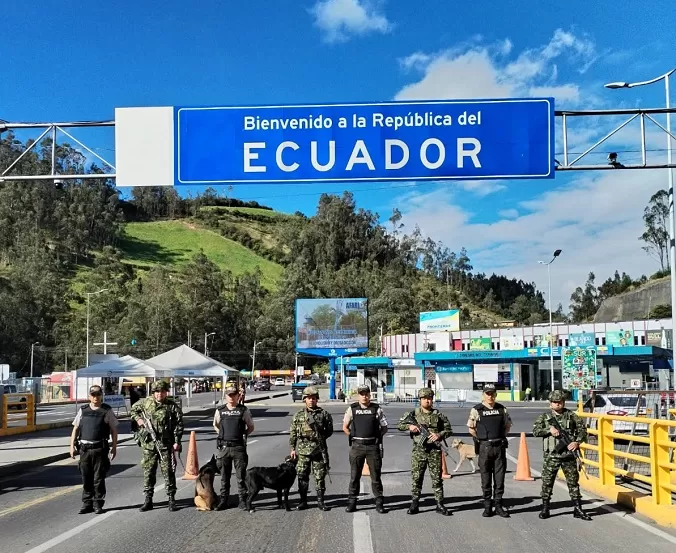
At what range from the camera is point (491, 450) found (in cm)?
909

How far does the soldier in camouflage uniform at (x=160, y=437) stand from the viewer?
9305 millimetres

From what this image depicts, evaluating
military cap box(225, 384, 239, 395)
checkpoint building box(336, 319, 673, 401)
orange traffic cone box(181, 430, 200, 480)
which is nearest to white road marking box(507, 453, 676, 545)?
military cap box(225, 384, 239, 395)

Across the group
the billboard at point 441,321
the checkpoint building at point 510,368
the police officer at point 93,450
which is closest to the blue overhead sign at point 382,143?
the police officer at point 93,450

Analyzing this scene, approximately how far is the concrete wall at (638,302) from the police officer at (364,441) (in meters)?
84.9

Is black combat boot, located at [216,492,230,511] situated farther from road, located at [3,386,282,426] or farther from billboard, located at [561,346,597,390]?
billboard, located at [561,346,597,390]

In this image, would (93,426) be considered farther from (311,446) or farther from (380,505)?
(380,505)

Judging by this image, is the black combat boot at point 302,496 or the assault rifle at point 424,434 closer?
the assault rifle at point 424,434

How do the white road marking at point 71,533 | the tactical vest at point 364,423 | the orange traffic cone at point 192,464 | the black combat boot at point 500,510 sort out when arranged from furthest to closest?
the orange traffic cone at point 192,464 < the tactical vest at point 364,423 < the black combat boot at point 500,510 < the white road marking at point 71,533

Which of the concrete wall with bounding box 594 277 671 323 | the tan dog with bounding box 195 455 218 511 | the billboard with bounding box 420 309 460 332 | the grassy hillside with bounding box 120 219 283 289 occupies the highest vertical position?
the grassy hillside with bounding box 120 219 283 289

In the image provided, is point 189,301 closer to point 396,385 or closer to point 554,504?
point 396,385

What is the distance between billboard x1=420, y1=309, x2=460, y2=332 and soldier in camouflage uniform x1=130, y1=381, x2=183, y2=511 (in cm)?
7993

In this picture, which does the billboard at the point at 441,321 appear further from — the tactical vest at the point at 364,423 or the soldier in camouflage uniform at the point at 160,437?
the soldier in camouflage uniform at the point at 160,437

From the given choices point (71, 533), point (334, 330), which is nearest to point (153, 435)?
point (71, 533)

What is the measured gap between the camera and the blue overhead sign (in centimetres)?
1237
